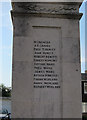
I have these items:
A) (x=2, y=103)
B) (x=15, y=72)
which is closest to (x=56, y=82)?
(x=15, y=72)

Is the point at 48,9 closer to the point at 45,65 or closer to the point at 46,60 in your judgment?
the point at 46,60

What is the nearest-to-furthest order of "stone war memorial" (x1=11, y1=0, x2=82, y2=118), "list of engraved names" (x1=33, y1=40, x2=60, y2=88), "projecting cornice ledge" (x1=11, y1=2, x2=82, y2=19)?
1. "stone war memorial" (x1=11, y1=0, x2=82, y2=118)
2. "list of engraved names" (x1=33, y1=40, x2=60, y2=88)
3. "projecting cornice ledge" (x1=11, y1=2, x2=82, y2=19)

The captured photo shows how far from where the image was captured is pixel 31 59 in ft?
24.2

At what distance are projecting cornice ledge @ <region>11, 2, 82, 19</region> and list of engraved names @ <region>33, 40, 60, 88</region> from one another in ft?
3.47

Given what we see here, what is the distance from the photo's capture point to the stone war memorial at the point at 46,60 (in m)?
7.17

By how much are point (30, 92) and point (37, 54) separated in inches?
51.9

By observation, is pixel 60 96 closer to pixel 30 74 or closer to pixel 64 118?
pixel 64 118

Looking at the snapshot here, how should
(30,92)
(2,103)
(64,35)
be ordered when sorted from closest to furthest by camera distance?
(30,92) < (64,35) < (2,103)

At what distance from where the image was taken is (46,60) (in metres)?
7.41

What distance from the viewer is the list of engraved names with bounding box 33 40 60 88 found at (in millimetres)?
7293

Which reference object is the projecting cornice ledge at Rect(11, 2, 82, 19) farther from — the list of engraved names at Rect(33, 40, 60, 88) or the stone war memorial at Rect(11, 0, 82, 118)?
the list of engraved names at Rect(33, 40, 60, 88)

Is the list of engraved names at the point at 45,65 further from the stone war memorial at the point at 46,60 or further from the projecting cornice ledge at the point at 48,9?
the projecting cornice ledge at the point at 48,9

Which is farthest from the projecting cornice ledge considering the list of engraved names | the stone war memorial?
the list of engraved names

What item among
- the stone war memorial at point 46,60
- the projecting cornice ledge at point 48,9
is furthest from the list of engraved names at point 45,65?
the projecting cornice ledge at point 48,9
